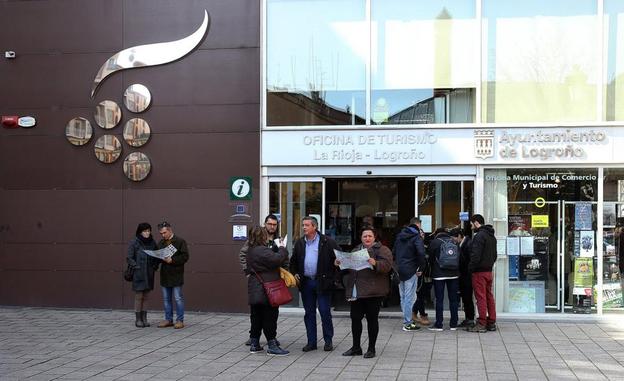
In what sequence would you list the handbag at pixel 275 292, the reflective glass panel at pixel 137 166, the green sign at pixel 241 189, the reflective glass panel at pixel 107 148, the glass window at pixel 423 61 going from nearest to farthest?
1. the handbag at pixel 275 292
2. the glass window at pixel 423 61
3. the green sign at pixel 241 189
4. the reflective glass panel at pixel 137 166
5. the reflective glass panel at pixel 107 148

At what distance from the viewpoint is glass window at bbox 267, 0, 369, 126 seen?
12.1 meters

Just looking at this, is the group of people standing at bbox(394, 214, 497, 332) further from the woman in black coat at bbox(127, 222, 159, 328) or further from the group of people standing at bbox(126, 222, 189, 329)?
the woman in black coat at bbox(127, 222, 159, 328)

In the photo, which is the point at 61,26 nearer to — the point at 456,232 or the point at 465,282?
the point at 456,232

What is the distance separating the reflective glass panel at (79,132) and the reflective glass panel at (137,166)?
900 millimetres

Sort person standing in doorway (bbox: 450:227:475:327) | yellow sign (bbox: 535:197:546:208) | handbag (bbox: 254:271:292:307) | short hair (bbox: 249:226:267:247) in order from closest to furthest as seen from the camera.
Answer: handbag (bbox: 254:271:292:307) → short hair (bbox: 249:226:267:247) → person standing in doorway (bbox: 450:227:475:327) → yellow sign (bbox: 535:197:546:208)

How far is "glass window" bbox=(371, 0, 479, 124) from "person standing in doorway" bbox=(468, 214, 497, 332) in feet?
7.93

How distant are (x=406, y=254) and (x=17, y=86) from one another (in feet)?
26.0

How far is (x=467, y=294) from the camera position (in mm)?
10711

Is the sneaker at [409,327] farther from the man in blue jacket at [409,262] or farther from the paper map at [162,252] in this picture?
the paper map at [162,252]

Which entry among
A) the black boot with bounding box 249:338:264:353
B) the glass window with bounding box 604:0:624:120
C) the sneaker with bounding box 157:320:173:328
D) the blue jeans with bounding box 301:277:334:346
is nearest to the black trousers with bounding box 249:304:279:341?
the black boot with bounding box 249:338:264:353

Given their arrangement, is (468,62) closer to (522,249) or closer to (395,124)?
(395,124)

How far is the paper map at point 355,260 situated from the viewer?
27.3ft

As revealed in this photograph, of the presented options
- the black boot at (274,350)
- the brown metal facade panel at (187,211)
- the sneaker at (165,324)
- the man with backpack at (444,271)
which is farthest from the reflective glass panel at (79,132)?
the man with backpack at (444,271)

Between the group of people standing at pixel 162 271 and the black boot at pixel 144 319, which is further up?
the group of people standing at pixel 162 271
